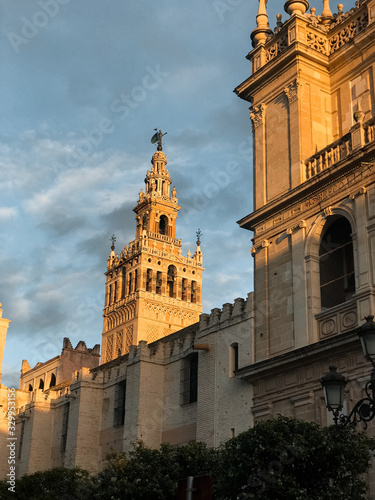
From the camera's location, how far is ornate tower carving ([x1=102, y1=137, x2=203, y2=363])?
83938mm

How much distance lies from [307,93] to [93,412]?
20.1 m

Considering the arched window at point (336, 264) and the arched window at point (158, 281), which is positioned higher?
the arched window at point (158, 281)

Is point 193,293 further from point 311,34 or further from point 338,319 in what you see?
point 338,319

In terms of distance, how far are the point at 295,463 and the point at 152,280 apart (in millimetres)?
68159

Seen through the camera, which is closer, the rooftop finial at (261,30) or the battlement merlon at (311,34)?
the battlement merlon at (311,34)

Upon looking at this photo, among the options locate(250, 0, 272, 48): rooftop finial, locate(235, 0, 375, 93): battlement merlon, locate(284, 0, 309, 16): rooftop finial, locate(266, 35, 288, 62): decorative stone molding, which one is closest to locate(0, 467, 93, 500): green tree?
locate(235, 0, 375, 93): battlement merlon

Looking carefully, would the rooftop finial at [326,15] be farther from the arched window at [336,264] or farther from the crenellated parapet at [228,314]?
the crenellated parapet at [228,314]

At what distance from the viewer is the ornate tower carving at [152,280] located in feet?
275

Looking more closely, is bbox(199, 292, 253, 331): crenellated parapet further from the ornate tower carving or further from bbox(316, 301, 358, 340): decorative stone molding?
the ornate tower carving

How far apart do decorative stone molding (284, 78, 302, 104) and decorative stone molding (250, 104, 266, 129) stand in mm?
1511

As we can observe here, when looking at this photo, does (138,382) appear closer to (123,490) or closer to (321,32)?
(123,490)

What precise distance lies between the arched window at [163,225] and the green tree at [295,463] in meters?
72.5

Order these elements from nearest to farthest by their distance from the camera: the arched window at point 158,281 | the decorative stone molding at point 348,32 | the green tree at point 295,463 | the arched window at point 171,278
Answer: the green tree at point 295,463
the decorative stone molding at point 348,32
the arched window at point 158,281
the arched window at point 171,278

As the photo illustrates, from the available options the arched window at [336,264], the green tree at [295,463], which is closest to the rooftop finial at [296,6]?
the arched window at [336,264]
